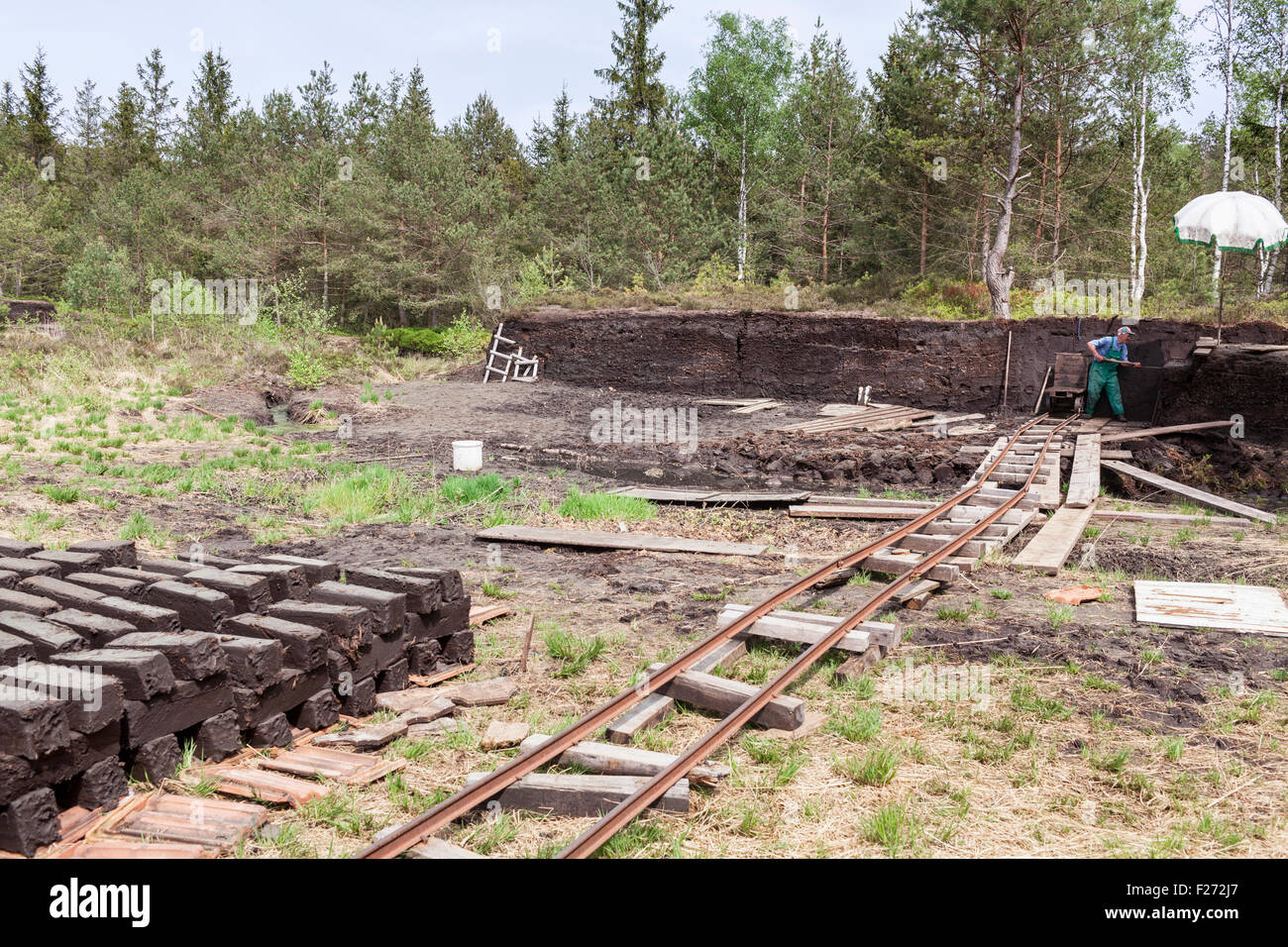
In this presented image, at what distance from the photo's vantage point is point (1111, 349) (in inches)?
750

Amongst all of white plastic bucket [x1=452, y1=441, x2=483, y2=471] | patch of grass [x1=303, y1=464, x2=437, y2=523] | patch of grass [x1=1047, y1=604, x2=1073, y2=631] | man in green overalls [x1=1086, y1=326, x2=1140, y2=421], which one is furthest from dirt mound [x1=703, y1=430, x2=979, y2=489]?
patch of grass [x1=1047, y1=604, x2=1073, y2=631]

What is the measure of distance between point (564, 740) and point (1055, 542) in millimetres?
6754

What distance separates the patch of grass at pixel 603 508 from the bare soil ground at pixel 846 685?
23cm

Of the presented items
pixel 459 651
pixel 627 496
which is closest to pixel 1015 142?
pixel 627 496

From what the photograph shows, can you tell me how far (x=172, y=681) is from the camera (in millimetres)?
4188

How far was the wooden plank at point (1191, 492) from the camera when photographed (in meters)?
11.1

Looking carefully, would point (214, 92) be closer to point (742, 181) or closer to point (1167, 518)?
point (742, 181)

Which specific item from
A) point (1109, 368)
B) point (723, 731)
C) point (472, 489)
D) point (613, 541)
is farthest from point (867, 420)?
point (723, 731)

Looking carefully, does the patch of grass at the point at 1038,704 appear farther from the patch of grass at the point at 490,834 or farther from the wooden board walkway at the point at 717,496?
the wooden board walkway at the point at 717,496

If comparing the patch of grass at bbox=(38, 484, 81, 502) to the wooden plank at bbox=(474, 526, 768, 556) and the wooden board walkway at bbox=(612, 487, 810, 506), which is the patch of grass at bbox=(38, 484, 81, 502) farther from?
the wooden board walkway at bbox=(612, 487, 810, 506)

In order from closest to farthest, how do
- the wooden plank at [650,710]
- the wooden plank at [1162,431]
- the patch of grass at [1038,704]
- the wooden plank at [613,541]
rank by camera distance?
the wooden plank at [650,710], the patch of grass at [1038,704], the wooden plank at [613,541], the wooden plank at [1162,431]

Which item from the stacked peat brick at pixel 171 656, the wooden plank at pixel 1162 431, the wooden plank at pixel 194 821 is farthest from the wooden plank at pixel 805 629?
the wooden plank at pixel 1162 431
